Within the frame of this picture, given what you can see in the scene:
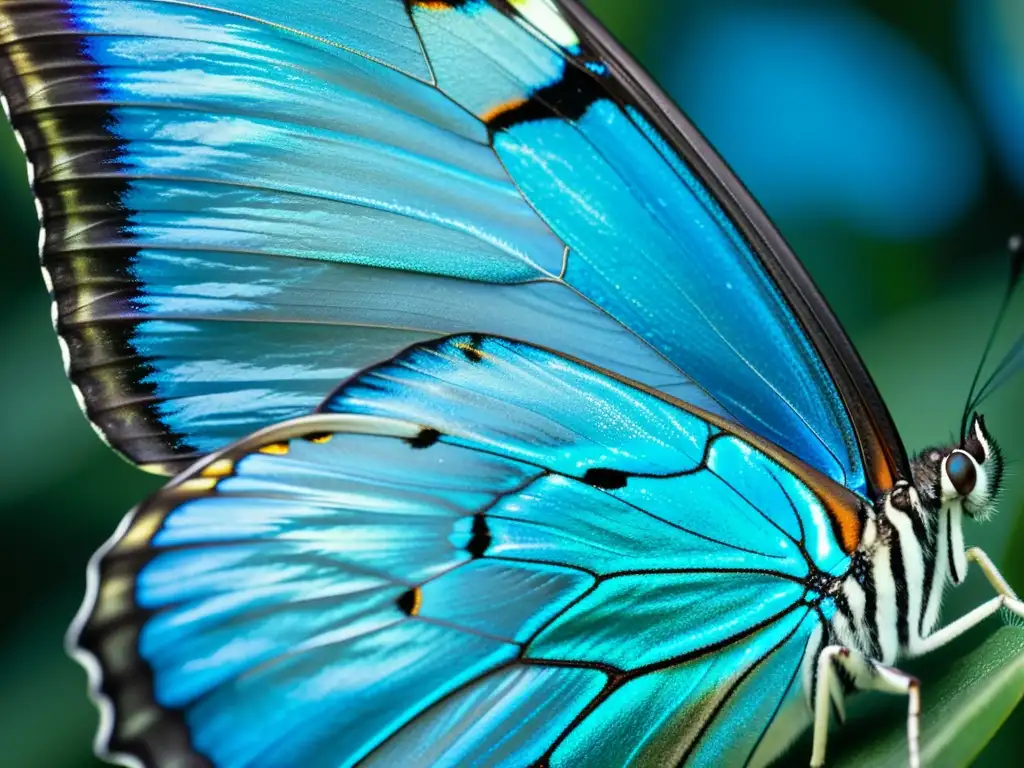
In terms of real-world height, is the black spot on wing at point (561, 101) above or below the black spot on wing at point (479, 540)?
above

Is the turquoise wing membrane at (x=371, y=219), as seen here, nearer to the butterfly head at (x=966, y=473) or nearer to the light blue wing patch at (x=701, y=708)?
the butterfly head at (x=966, y=473)

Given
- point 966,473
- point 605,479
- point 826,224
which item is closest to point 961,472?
point 966,473

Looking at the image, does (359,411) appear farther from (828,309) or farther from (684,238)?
(828,309)

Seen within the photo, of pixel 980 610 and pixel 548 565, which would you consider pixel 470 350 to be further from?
pixel 980 610

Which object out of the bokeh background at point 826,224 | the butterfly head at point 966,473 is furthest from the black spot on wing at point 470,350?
the bokeh background at point 826,224

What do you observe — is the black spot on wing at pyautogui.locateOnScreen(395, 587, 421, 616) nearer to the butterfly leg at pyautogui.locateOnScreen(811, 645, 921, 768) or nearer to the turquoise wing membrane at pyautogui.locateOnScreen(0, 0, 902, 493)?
the turquoise wing membrane at pyautogui.locateOnScreen(0, 0, 902, 493)
